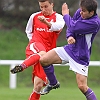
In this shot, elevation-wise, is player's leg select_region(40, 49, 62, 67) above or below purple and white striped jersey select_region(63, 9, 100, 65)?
below

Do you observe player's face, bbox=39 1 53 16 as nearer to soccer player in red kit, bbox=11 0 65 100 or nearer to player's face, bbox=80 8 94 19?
soccer player in red kit, bbox=11 0 65 100

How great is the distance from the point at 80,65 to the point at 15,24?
14712 mm

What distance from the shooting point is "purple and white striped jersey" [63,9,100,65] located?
28.2ft

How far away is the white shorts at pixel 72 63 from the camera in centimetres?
873

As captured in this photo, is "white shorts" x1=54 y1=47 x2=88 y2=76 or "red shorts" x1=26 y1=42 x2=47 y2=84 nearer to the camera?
"white shorts" x1=54 y1=47 x2=88 y2=76

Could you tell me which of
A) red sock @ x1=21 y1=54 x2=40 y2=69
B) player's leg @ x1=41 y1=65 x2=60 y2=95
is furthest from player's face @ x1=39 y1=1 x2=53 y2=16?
player's leg @ x1=41 y1=65 x2=60 y2=95

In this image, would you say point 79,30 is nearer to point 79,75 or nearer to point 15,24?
point 79,75

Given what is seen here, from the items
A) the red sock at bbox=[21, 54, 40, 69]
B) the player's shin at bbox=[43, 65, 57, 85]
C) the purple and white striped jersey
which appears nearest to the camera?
the purple and white striped jersey

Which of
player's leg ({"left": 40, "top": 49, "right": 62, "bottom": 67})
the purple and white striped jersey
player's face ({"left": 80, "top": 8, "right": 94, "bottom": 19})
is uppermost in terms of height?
player's face ({"left": 80, "top": 8, "right": 94, "bottom": 19})

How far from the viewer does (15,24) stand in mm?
23250

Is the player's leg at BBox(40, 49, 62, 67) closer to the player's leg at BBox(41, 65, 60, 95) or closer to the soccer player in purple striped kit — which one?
the soccer player in purple striped kit

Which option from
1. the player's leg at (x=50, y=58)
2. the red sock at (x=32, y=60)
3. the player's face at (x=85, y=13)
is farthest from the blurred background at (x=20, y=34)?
the player's face at (x=85, y=13)

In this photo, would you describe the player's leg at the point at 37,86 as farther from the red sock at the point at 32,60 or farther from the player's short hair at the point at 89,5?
the player's short hair at the point at 89,5

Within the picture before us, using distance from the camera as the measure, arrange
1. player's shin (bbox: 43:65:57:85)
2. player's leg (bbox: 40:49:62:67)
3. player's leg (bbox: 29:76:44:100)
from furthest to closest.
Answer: player's leg (bbox: 29:76:44:100) < player's shin (bbox: 43:65:57:85) < player's leg (bbox: 40:49:62:67)
